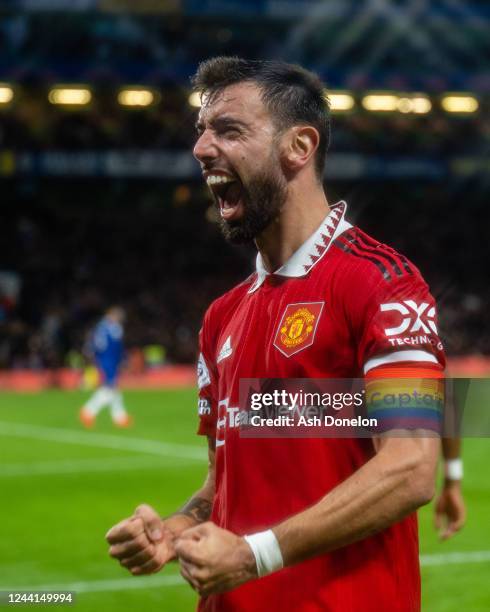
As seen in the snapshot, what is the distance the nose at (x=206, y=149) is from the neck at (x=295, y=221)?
24 centimetres

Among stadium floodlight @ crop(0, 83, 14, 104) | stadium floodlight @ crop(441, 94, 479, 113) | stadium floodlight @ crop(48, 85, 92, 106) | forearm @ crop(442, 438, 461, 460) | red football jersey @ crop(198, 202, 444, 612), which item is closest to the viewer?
red football jersey @ crop(198, 202, 444, 612)

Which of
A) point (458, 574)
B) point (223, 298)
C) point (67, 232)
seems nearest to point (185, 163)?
point (67, 232)

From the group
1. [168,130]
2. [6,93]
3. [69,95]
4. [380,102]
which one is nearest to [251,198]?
[6,93]

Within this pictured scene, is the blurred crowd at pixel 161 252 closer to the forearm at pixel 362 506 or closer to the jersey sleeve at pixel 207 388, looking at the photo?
the jersey sleeve at pixel 207 388

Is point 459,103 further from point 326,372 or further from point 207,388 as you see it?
point 326,372

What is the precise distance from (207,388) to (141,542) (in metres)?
0.75

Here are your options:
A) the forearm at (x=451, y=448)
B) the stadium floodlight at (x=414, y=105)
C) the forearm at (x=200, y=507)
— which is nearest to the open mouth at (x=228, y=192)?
the forearm at (x=200, y=507)

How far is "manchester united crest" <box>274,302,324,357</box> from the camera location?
10.3 ft

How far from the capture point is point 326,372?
3102 mm

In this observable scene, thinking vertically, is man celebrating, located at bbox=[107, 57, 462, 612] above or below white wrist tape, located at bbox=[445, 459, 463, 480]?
below

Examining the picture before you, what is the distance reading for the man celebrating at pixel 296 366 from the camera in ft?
9.26

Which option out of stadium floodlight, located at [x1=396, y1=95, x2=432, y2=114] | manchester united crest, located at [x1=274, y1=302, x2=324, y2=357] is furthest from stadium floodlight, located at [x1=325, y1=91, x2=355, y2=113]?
manchester united crest, located at [x1=274, y1=302, x2=324, y2=357]

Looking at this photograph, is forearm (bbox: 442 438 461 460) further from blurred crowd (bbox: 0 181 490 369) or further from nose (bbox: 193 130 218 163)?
blurred crowd (bbox: 0 181 490 369)

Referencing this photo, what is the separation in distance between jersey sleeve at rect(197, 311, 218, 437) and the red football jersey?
1.04ft
